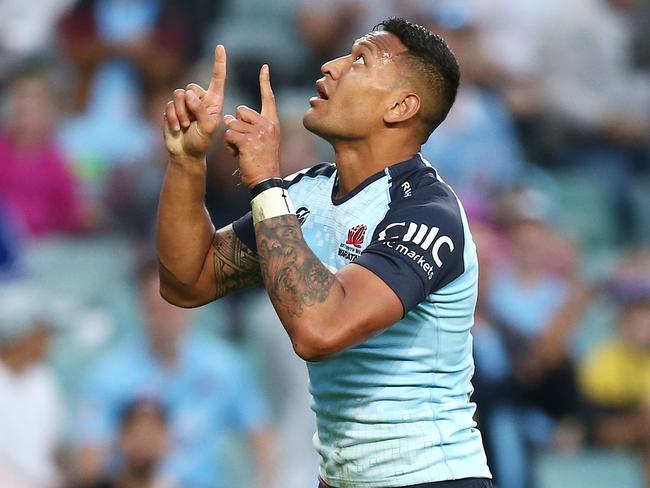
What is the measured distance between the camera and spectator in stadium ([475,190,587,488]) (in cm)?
773

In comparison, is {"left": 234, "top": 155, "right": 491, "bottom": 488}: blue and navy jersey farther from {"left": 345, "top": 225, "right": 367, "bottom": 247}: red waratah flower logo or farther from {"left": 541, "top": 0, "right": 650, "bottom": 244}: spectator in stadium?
{"left": 541, "top": 0, "right": 650, "bottom": 244}: spectator in stadium

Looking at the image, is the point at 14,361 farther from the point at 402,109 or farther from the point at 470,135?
the point at 402,109

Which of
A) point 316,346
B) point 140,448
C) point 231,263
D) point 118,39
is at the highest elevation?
point 118,39

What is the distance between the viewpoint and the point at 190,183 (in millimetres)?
4078

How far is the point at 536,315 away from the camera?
8.20m

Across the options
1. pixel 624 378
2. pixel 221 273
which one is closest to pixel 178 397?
pixel 624 378

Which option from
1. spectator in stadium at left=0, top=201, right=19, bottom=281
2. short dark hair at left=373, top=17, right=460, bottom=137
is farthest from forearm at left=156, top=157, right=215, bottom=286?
spectator in stadium at left=0, top=201, right=19, bottom=281

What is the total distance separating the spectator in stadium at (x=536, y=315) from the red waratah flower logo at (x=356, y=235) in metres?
3.09

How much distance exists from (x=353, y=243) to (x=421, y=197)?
229 millimetres

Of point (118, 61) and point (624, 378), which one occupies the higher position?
point (118, 61)

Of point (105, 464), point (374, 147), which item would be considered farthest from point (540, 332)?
point (374, 147)

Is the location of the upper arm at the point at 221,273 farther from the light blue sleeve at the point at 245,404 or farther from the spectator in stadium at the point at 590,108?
the spectator in stadium at the point at 590,108

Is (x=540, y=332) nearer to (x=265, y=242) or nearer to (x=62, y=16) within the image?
(x=62, y=16)

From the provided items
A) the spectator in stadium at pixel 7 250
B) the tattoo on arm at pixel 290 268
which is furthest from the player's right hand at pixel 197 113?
the spectator in stadium at pixel 7 250
